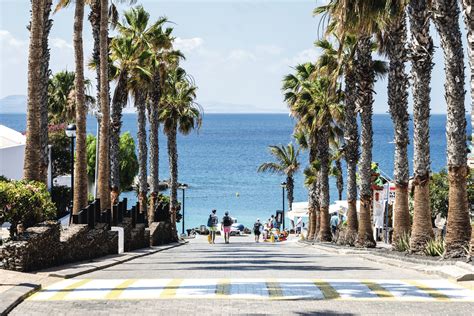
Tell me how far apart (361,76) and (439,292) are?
24.9m

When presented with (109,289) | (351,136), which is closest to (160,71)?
(351,136)

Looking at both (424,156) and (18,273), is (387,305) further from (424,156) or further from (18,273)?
(424,156)

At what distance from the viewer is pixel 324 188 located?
178ft

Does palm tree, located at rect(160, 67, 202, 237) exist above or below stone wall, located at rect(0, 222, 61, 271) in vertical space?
above

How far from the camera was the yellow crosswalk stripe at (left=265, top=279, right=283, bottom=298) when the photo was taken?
14.6 m

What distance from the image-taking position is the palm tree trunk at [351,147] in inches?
1630

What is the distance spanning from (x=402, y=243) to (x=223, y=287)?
15.0 m

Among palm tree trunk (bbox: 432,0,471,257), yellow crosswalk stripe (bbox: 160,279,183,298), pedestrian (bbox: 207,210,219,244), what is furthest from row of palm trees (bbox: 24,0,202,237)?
palm tree trunk (bbox: 432,0,471,257)

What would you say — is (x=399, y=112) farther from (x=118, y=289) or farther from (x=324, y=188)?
(x=324, y=188)

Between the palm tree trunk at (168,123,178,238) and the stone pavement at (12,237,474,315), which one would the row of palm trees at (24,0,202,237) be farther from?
the stone pavement at (12,237,474,315)

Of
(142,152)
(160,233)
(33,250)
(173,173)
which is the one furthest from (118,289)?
(173,173)

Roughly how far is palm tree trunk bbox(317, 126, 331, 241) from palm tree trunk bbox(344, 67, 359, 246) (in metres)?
11.1

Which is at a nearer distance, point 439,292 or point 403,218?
point 439,292

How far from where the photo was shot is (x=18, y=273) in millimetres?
17500
